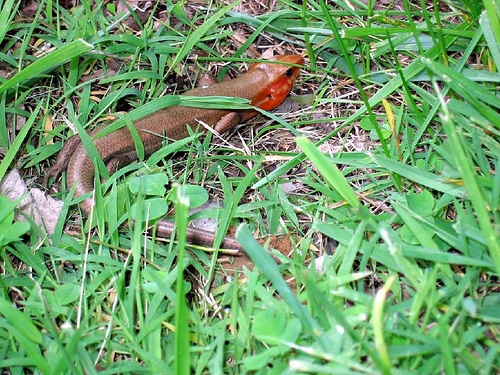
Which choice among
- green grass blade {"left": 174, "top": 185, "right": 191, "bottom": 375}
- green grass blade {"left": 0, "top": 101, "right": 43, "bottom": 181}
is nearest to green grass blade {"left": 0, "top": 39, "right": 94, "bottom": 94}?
green grass blade {"left": 0, "top": 101, "right": 43, "bottom": 181}

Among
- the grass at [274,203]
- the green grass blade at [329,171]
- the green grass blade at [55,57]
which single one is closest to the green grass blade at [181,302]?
the grass at [274,203]

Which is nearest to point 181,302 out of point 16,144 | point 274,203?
point 274,203

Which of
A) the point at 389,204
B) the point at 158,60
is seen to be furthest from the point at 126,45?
the point at 389,204

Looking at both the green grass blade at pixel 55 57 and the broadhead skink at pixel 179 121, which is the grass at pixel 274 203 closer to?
the green grass blade at pixel 55 57

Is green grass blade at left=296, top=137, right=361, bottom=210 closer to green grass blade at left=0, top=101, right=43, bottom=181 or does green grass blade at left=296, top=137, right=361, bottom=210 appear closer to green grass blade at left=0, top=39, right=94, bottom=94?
green grass blade at left=0, top=39, right=94, bottom=94

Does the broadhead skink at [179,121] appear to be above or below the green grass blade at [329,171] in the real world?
below

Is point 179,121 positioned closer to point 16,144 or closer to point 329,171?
point 16,144
